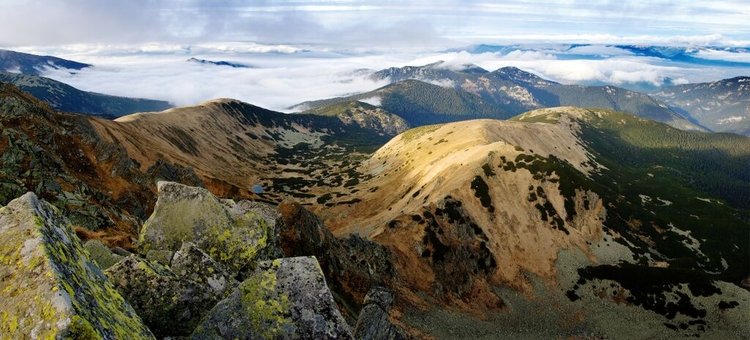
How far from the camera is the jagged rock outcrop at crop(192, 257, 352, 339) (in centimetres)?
1237

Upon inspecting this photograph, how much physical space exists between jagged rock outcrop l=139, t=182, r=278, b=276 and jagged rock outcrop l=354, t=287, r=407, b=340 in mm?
6007

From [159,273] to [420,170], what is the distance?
499ft

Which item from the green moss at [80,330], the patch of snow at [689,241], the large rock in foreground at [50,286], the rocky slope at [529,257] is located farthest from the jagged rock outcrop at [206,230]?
the patch of snow at [689,241]

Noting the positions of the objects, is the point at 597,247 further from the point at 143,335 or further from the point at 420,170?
the point at 143,335

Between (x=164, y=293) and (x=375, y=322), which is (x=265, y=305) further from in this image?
(x=375, y=322)

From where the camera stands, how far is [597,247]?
364 feet

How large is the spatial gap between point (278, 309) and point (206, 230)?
25.2 feet

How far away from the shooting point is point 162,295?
13.3 metres

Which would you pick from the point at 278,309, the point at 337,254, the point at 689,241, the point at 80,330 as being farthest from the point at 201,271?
the point at 689,241

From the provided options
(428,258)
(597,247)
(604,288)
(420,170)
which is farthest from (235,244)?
(420,170)

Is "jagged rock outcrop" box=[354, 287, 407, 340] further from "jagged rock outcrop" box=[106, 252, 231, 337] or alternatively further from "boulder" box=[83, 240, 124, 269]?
"boulder" box=[83, 240, 124, 269]

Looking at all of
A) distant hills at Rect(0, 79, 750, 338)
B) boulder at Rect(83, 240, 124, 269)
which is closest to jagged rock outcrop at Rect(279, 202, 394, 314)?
distant hills at Rect(0, 79, 750, 338)

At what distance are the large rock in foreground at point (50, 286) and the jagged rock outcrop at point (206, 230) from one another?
27.5 ft

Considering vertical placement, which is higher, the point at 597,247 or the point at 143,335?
the point at 143,335
